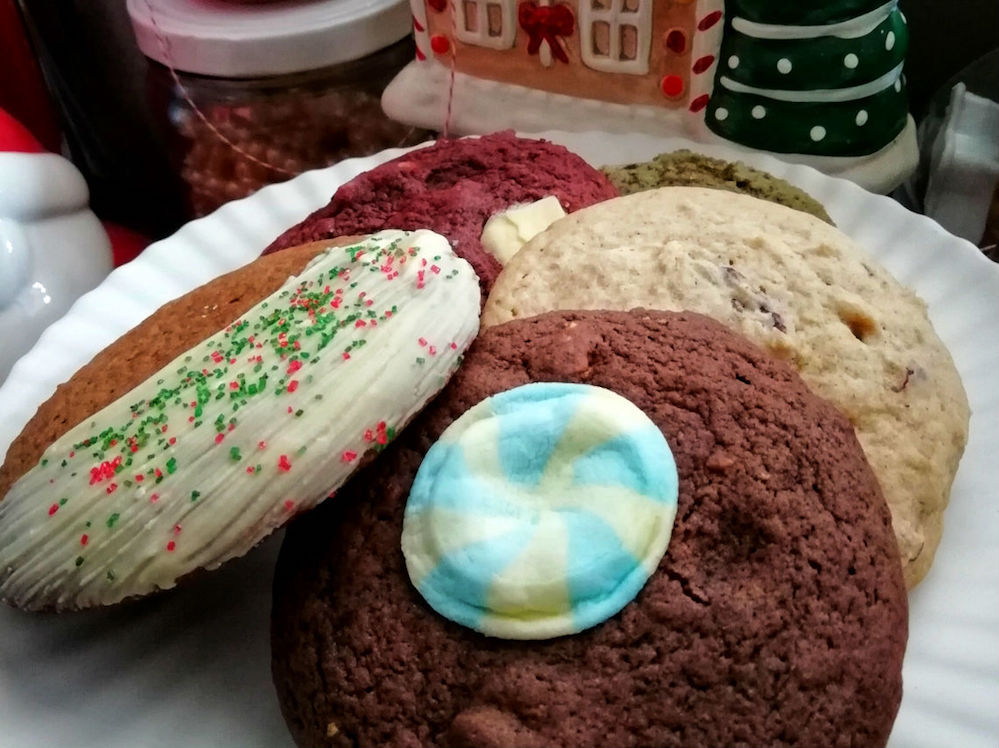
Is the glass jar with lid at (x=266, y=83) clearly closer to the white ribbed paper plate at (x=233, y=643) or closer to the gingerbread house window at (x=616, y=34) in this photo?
the gingerbread house window at (x=616, y=34)

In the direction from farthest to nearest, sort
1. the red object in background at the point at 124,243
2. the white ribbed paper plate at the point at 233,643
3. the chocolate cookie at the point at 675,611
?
the red object in background at the point at 124,243 → the white ribbed paper plate at the point at 233,643 → the chocolate cookie at the point at 675,611

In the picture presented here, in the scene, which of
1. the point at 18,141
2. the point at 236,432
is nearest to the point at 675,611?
the point at 236,432

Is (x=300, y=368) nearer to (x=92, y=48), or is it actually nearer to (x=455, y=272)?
(x=455, y=272)

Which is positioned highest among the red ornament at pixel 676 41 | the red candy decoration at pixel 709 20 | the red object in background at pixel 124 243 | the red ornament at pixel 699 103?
the red candy decoration at pixel 709 20

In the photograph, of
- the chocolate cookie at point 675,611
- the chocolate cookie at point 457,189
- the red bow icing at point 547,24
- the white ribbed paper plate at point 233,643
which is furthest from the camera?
the red bow icing at point 547,24

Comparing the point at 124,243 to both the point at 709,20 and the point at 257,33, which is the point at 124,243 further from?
the point at 709,20

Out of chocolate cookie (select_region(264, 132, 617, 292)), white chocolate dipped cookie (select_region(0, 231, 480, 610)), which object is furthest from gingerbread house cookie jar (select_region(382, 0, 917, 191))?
white chocolate dipped cookie (select_region(0, 231, 480, 610))

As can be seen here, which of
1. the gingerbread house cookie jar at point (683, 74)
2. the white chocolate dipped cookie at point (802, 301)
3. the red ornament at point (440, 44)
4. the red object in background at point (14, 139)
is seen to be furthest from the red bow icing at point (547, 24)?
the red object in background at point (14, 139)

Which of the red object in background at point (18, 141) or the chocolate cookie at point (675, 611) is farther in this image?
the red object in background at point (18, 141)
